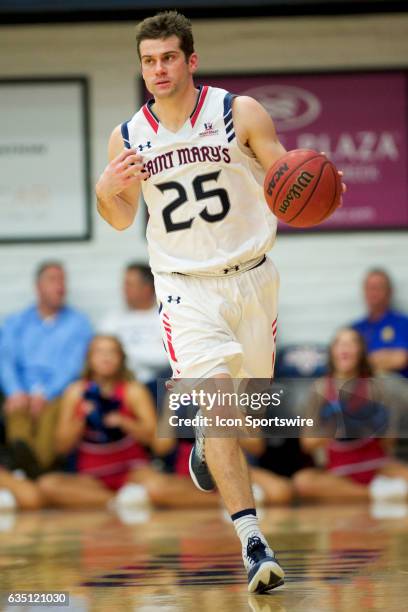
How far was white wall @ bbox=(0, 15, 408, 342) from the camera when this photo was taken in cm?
1048

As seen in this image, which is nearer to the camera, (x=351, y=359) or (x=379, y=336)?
(x=351, y=359)

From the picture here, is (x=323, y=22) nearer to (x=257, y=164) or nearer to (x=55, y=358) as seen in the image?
(x=55, y=358)

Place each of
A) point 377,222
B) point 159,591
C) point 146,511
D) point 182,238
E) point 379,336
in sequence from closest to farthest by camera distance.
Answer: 1. point 159,591
2. point 182,238
3. point 146,511
4. point 379,336
5. point 377,222

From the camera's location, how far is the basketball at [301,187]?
4.80 m

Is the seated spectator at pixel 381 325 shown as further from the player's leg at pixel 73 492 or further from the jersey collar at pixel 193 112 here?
the jersey collar at pixel 193 112

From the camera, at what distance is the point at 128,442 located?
29.6 ft

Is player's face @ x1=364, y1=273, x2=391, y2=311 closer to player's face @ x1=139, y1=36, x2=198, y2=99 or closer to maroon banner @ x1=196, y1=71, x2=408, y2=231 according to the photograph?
maroon banner @ x1=196, y1=71, x2=408, y2=231

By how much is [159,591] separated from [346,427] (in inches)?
172

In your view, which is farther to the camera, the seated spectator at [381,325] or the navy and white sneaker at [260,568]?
the seated spectator at [381,325]

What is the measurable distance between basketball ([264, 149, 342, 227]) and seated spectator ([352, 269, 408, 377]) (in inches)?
186

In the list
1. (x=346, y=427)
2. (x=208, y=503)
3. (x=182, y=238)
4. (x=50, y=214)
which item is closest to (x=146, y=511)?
(x=208, y=503)

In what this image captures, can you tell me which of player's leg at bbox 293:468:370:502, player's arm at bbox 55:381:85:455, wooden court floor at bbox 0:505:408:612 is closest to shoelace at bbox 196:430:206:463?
wooden court floor at bbox 0:505:408:612

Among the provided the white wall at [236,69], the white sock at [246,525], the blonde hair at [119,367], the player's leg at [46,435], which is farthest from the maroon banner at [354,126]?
the white sock at [246,525]

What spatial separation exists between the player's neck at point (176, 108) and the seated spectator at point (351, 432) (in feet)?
12.5
